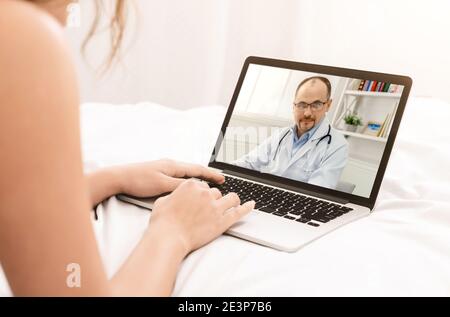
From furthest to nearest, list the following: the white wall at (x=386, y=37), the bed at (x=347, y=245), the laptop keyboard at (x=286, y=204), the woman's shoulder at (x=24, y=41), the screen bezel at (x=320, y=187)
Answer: the white wall at (x=386, y=37)
the screen bezel at (x=320, y=187)
the laptop keyboard at (x=286, y=204)
the bed at (x=347, y=245)
the woman's shoulder at (x=24, y=41)

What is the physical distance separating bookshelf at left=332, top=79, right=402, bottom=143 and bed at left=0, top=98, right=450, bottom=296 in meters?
0.12

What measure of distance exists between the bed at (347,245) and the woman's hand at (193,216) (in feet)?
0.06

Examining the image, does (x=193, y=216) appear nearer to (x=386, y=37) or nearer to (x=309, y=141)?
(x=309, y=141)

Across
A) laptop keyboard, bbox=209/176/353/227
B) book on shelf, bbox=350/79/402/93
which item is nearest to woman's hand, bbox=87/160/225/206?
laptop keyboard, bbox=209/176/353/227

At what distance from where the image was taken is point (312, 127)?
107 cm

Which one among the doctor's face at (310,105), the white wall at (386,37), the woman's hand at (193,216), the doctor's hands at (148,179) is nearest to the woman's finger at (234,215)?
the woman's hand at (193,216)

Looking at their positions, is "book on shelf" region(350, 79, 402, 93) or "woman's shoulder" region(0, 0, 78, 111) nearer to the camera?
"woman's shoulder" region(0, 0, 78, 111)

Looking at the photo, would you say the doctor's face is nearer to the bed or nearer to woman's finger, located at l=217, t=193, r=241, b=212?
the bed

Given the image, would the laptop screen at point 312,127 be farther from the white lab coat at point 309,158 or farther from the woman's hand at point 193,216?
the woman's hand at point 193,216

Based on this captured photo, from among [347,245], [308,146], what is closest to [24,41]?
[347,245]

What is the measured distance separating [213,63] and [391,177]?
5.09 feet

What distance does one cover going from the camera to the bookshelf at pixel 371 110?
1.01 meters

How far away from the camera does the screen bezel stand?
994 millimetres
